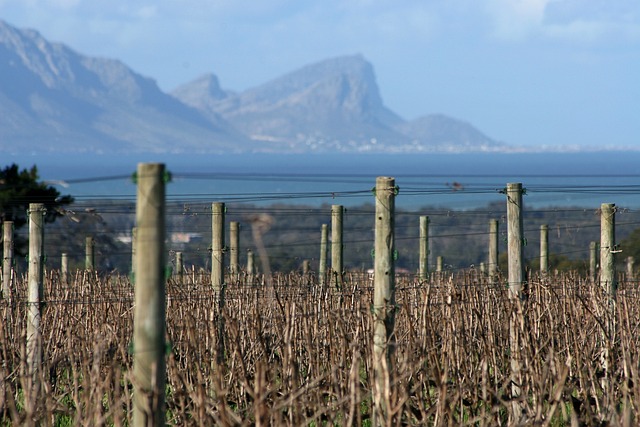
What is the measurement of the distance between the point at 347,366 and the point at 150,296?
8.63 ft

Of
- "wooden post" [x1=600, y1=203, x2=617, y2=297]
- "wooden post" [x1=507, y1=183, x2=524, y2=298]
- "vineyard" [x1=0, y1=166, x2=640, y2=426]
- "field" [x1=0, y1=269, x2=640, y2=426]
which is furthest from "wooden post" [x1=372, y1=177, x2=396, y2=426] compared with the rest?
"wooden post" [x1=600, y1=203, x2=617, y2=297]

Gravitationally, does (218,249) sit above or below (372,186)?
below

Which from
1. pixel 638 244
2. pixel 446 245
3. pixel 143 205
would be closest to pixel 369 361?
pixel 143 205

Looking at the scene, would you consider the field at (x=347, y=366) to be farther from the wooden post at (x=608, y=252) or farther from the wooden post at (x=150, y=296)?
the wooden post at (x=608, y=252)

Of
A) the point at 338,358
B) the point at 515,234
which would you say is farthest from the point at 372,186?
the point at 338,358

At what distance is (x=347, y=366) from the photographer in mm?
6414

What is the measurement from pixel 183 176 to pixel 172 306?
3348 mm

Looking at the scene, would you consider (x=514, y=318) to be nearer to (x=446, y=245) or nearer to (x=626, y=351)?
(x=626, y=351)

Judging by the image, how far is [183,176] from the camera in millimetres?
4359

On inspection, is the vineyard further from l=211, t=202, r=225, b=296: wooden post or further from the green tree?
the green tree

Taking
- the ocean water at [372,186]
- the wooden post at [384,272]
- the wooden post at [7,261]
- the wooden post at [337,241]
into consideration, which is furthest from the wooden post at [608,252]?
the wooden post at [7,261]

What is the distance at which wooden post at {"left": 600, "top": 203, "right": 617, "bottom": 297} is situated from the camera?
26.0 ft

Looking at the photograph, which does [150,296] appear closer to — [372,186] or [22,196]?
[22,196]

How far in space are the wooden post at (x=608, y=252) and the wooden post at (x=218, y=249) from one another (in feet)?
9.77
